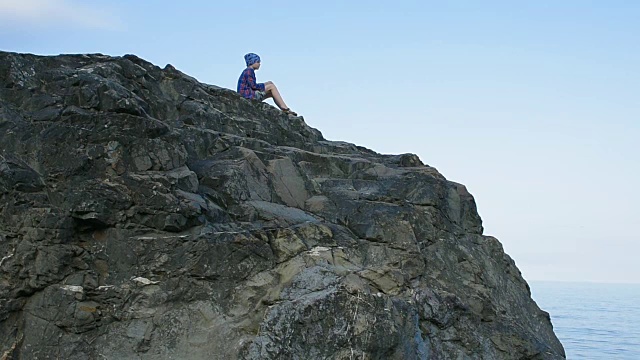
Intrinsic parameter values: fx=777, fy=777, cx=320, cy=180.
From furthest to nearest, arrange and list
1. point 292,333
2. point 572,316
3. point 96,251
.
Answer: point 572,316 → point 96,251 → point 292,333

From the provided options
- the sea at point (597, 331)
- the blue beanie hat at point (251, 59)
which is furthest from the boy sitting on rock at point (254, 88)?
the sea at point (597, 331)

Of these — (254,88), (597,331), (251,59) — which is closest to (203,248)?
(254,88)

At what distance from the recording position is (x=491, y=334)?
1512 cm

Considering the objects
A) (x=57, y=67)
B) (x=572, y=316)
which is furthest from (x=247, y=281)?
(x=572, y=316)

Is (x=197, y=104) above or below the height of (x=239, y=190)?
above

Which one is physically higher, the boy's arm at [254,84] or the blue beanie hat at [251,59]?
the blue beanie hat at [251,59]

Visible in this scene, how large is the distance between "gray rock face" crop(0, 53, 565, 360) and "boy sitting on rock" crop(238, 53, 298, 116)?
2.98 m

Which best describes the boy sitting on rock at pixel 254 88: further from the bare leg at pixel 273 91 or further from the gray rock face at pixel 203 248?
the gray rock face at pixel 203 248

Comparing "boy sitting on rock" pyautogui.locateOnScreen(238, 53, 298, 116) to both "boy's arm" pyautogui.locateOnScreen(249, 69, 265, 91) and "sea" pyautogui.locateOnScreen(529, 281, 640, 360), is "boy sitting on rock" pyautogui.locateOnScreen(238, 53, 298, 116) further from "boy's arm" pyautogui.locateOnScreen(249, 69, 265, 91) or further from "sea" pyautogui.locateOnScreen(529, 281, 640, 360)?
"sea" pyautogui.locateOnScreen(529, 281, 640, 360)

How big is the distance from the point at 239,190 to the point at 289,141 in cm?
372

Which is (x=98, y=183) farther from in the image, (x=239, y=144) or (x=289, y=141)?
(x=289, y=141)

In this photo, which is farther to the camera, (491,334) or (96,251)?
(491,334)

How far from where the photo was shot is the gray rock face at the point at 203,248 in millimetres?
12875

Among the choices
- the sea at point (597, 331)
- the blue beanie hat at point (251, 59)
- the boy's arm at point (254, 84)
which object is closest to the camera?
the boy's arm at point (254, 84)
